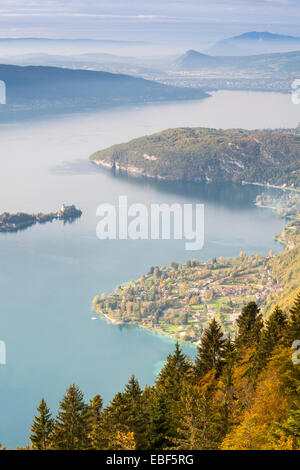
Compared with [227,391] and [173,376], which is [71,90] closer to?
[173,376]

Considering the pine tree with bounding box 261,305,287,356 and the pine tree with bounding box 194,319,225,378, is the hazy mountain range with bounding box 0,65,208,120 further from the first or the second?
the pine tree with bounding box 261,305,287,356

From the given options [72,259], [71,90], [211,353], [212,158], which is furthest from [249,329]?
[71,90]

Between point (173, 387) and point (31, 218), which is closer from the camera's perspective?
point (173, 387)

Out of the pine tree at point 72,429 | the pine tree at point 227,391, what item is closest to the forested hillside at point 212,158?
the pine tree at point 227,391

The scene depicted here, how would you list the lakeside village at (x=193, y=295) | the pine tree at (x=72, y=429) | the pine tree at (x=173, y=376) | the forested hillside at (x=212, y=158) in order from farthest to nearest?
the forested hillside at (x=212, y=158), the lakeside village at (x=193, y=295), the pine tree at (x=173, y=376), the pine tree at (x=72, y=429)

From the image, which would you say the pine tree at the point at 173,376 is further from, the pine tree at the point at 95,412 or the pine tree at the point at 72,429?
the pine tree at the point at 72,429

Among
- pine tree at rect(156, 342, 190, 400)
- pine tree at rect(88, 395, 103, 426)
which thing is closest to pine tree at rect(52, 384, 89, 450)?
pine tree at rect(88, 395, 103, 426)
